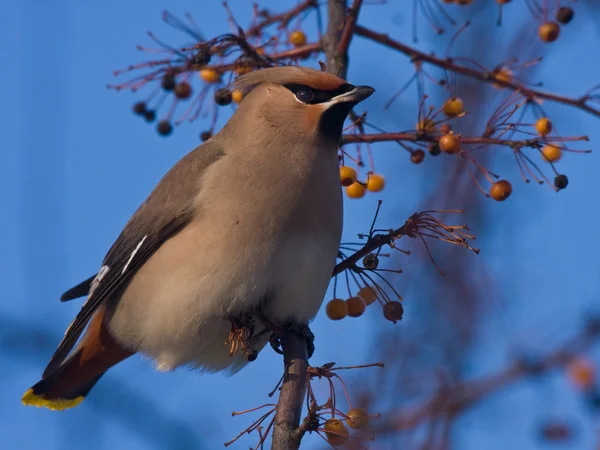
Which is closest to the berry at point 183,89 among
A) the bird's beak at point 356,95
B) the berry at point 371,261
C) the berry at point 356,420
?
the bird's beak at point 356,95

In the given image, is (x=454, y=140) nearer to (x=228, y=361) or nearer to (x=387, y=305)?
(x=387, y=305)

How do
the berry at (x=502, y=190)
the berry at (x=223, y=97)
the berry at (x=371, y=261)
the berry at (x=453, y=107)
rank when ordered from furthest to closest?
1. the berry at (x=223, y=97)
2. the berry at (x=453, y=107)
3. the berry at (x=502, y=190)
4. the berry at (x=371, y=261)

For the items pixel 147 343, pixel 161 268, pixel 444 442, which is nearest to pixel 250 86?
pixel 161 268

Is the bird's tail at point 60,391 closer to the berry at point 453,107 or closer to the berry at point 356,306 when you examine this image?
the berry at point 356,306

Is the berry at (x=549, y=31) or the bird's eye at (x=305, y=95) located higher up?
the berry at (x=549, y=31)

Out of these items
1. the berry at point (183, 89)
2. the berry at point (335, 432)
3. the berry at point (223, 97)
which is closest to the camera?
the berry at point (335, 432)

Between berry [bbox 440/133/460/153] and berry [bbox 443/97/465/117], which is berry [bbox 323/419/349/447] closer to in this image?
berry [bbox 440/133/460/153]

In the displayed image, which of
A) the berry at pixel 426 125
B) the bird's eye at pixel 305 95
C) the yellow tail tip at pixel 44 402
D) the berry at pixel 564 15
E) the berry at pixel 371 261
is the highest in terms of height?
the berry at pixel 564 15

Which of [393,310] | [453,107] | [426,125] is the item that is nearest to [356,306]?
[393,310]

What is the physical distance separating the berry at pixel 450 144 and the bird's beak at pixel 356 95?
0.41 m

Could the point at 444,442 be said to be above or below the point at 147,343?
below

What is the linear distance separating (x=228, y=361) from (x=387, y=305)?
1.24 m

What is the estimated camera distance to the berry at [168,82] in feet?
15.6

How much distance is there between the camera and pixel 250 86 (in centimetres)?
475
